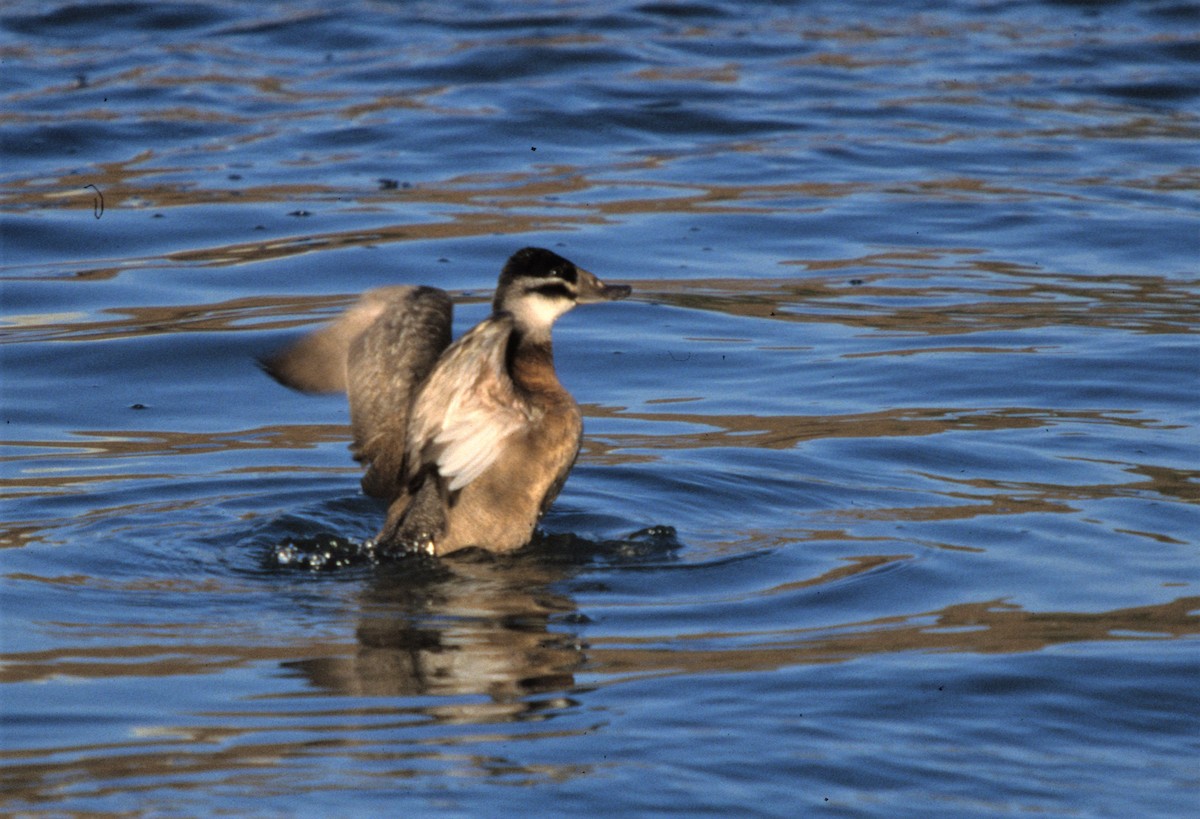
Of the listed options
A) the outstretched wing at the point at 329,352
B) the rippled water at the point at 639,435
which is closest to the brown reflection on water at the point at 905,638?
the rippled water at the point at 639,435

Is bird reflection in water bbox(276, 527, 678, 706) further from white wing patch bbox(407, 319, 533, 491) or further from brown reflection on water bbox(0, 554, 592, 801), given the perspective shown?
white wing patch bbox(407, 319, 533, 491)

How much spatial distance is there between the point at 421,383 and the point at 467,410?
0.31 metres

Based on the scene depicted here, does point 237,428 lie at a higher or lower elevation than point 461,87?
lower

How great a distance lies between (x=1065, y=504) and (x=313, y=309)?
4.84 metres

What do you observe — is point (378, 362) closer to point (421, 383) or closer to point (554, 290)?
point (421, 383)

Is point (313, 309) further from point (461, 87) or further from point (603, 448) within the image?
point (461, 87)

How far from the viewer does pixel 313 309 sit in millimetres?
10742

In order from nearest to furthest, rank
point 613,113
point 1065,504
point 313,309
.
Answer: point 1065,504
point 313,309
point 613,113

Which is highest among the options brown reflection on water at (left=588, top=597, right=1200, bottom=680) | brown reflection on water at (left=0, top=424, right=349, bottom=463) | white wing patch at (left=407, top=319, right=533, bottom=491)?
white wing patch at (left=407, top=319, right=533, bottom=491)

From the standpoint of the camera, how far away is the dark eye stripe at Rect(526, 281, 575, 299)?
276 inches

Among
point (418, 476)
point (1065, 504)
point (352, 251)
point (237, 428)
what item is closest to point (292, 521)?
point (418, 476)

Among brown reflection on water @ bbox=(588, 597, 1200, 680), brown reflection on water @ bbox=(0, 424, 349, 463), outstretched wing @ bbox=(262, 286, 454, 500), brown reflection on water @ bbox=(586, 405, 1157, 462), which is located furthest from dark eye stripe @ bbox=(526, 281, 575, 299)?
brown reflection on water @ bbox=(0, 424, 349, 463)

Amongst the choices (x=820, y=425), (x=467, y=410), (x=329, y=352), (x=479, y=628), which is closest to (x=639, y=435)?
(x=820, y=425)

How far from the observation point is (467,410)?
6.53m
